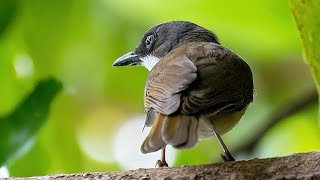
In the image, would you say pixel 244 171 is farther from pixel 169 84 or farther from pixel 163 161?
pixel 163 161

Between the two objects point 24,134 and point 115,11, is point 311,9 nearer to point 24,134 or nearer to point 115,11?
point 24,134

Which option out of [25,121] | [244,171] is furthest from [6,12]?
[244,171]

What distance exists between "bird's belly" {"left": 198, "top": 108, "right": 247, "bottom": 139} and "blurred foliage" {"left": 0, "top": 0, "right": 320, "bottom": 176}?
1.59 feet

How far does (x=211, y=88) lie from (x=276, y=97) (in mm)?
2020

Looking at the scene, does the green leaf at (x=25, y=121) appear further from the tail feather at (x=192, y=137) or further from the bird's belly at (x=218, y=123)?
the tail feather at (x=192, y=137)

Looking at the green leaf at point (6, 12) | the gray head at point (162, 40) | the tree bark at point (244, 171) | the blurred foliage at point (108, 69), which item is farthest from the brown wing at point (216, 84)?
the green leaf at point (6, 12)

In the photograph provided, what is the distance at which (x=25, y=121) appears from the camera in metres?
3.37

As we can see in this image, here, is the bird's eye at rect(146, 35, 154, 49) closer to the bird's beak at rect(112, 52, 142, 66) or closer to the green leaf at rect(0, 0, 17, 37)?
the bird's beak at rect(112, 52, 142, 66)

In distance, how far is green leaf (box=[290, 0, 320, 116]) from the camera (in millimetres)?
2234

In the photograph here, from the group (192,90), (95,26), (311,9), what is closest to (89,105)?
(95,26)

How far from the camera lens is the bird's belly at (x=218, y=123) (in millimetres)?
3322

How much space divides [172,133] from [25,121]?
0.86m

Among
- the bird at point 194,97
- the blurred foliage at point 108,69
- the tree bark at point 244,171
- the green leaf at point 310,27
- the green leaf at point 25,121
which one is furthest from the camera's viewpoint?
the blurred foliage at point 108,69

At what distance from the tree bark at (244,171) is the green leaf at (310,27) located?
275mm
